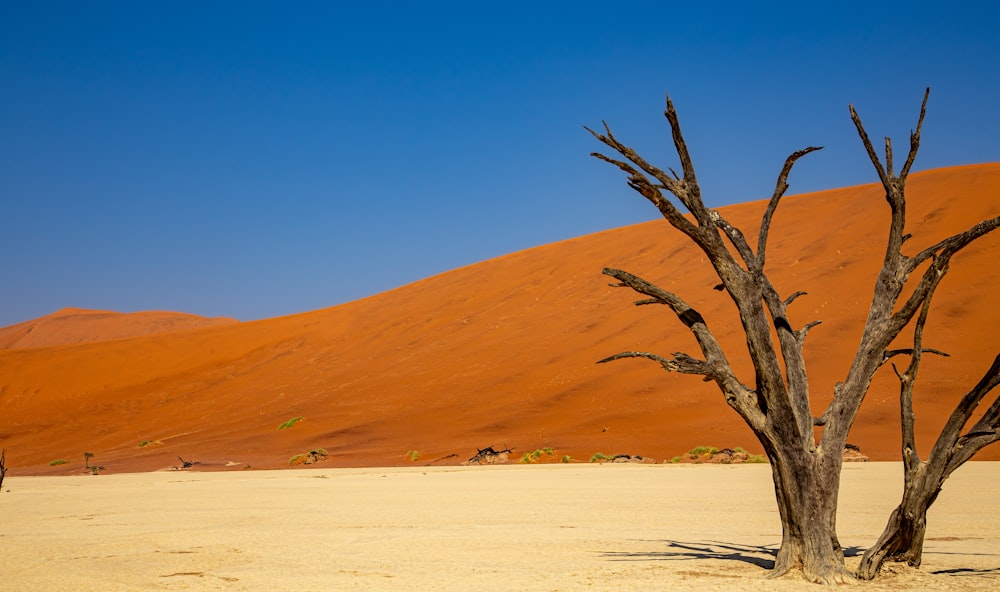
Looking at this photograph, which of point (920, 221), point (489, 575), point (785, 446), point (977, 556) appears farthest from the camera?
point (920, 221)

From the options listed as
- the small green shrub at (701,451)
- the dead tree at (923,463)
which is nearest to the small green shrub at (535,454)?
the small green shrub at (701,451)

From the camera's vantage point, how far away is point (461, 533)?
39.1ft

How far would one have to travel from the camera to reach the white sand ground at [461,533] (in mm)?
8188

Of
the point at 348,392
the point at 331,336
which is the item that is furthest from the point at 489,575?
the point at 331,336

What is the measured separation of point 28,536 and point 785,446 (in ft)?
33.7

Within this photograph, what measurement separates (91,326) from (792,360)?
129 m

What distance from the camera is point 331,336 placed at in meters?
60.5

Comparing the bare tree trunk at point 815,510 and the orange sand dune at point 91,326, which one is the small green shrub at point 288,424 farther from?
the orange sand dune at point 91,326

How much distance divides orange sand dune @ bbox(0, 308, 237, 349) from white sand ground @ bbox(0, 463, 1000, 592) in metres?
101

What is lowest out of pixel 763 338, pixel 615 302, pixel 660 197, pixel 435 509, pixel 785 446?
pixel 435 509

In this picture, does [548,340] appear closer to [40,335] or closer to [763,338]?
[763,338]

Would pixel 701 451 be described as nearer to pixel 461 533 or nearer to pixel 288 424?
pixel 461 533

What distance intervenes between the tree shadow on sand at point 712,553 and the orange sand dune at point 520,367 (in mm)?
17246

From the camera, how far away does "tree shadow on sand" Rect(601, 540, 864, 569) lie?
30.2 ft
